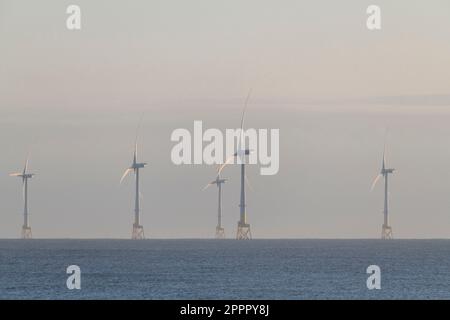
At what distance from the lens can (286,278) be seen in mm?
136500

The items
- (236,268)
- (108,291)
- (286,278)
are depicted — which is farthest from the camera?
(236,268)

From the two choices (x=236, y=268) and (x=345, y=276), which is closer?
(x=345, y=276)

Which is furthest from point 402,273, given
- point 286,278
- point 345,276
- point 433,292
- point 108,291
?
point 108,291
